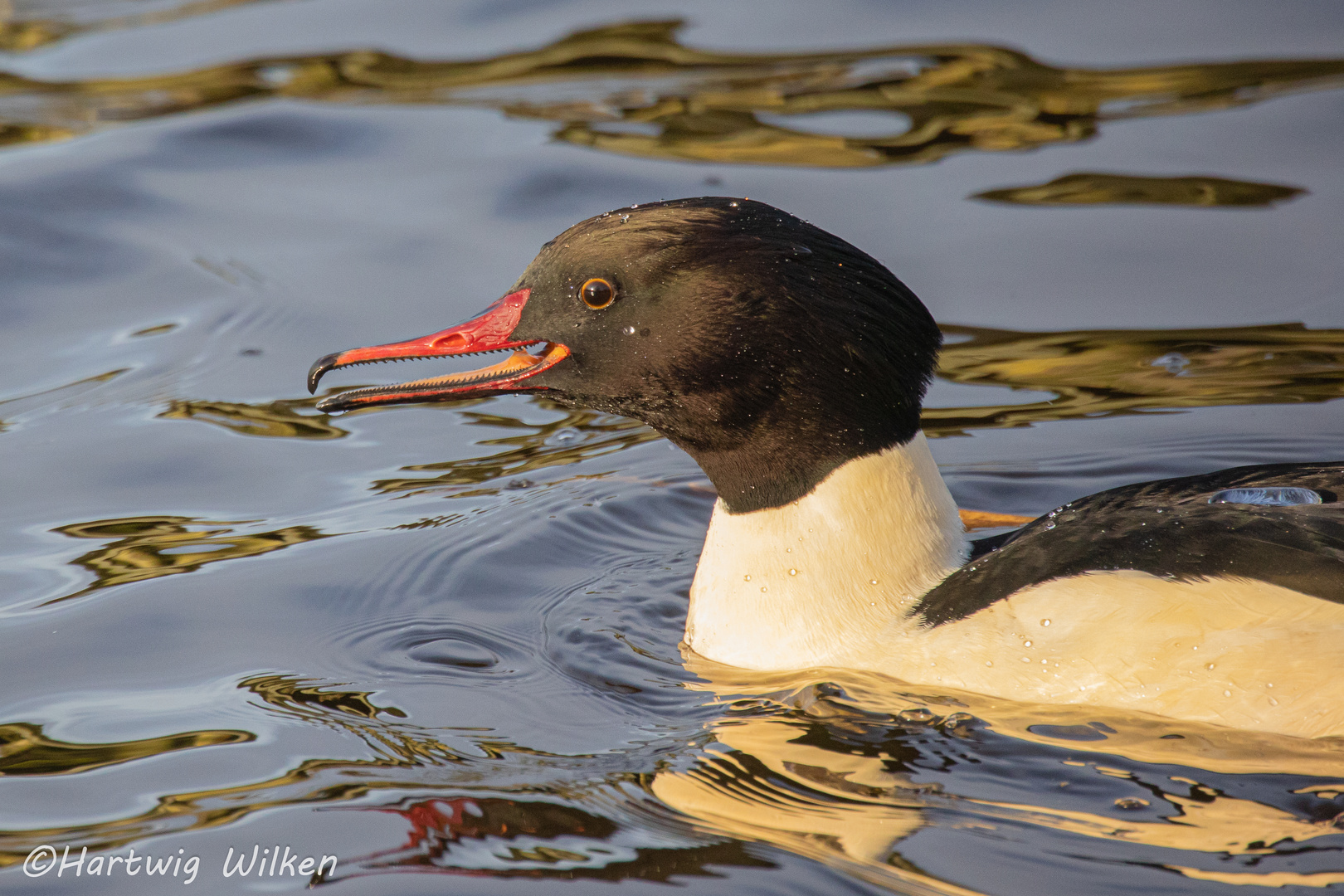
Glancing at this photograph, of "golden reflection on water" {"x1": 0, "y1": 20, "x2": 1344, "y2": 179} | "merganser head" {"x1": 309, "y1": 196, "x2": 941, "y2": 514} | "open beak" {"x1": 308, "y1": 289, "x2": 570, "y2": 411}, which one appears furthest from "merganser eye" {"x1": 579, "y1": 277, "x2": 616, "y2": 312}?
"golden reflection on water" {"x1": 0, "y1": 20, "x2": 1344, "y2": 179}

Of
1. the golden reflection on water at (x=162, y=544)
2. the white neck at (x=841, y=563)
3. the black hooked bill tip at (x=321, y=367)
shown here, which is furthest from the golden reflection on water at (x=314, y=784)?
the golden reflection on water at (x=162, y=544)

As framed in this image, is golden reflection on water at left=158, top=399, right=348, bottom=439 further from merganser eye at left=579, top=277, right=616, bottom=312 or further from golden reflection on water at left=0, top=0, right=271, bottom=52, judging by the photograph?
golden reflection on water at left=0, top=0, right=271, bottom=52

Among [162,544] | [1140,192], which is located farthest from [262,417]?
[1140,192]

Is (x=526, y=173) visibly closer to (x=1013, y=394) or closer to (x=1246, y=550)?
(x=1013, y=394)

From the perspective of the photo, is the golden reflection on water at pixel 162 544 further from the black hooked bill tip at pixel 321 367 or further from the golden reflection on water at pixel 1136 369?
the golden reflection on water at pixel 1136 369

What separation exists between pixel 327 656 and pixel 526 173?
4.31 meters

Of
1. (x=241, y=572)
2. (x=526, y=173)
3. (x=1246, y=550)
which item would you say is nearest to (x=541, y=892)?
(x=1246, y=550)

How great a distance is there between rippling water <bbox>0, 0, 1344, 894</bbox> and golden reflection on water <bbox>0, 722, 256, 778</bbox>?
0.7 inches

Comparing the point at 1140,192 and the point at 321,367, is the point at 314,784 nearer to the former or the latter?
the point at 321,367

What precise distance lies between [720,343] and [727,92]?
5.14m

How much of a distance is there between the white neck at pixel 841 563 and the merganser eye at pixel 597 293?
2.46 feet

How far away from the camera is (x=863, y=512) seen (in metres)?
4.42

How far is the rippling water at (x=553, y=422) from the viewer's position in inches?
147

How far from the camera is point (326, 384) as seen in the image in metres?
6.74
